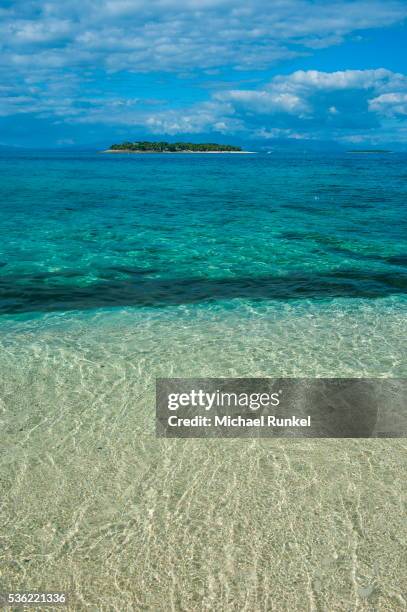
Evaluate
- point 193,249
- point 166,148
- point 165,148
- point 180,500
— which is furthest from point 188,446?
point 165,148

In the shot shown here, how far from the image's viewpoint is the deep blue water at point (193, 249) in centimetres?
1498

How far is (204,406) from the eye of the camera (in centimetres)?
Result: 855

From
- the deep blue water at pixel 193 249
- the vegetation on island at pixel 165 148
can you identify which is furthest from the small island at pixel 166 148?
the deep blue water at pixel 193 249

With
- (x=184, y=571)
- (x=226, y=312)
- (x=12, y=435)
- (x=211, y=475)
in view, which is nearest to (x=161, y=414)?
(x=211, y=475)

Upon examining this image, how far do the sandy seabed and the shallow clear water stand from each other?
2 centimetres

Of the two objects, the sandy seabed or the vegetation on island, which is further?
the vegetation on island

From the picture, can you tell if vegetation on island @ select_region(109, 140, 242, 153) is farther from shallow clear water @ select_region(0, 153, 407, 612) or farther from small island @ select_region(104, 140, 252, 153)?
shallow clear water @ select_region(0, 153, 407, 612)

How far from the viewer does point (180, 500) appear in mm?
6207

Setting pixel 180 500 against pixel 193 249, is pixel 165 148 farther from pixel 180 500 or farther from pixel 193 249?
pixel 180 500

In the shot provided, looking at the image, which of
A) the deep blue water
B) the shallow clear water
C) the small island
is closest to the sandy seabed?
the shallow clear water

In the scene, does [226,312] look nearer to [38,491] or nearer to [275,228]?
[38,491]

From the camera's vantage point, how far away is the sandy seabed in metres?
5.05

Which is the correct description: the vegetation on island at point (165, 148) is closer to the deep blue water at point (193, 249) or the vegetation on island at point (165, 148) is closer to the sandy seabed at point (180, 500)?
the deep blue water at point (193, 249)

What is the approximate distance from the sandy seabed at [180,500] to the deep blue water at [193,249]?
4.70 metres
